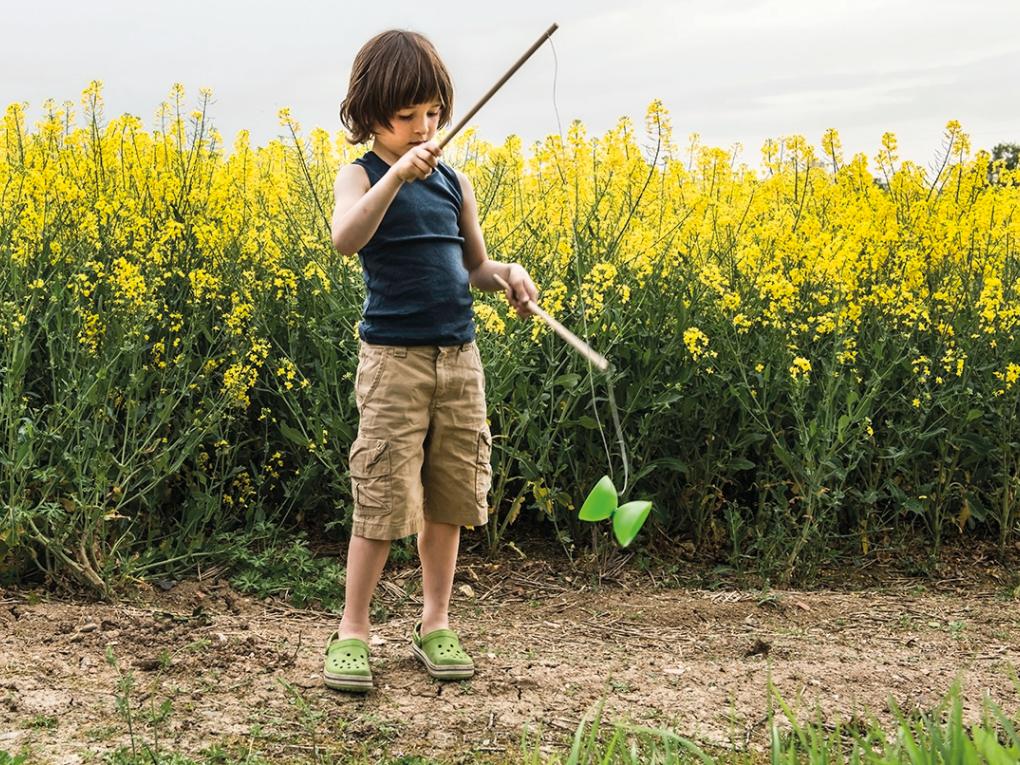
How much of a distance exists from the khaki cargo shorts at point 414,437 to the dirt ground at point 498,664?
465mm

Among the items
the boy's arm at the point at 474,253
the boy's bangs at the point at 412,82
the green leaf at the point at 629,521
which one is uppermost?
the boy's bangs at the point at 412,82

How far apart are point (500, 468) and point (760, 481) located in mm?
1012

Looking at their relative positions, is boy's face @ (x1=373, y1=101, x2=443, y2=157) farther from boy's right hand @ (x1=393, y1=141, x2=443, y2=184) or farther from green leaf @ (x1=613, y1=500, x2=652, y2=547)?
green leaf @ (x1=613, y1=500, x2=652, y2=547)

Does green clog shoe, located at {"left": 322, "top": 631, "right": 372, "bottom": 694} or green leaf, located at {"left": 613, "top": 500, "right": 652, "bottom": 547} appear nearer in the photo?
green leaf, located at {"left": 613, "top": 500, "right": 652, "bottom": 547}

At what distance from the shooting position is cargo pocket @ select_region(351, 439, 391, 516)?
3.04m

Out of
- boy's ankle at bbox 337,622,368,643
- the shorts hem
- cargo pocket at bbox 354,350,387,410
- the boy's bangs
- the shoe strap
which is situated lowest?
the shoe strap

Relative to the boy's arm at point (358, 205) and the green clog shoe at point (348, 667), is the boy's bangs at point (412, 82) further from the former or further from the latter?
the green clog shoe at point (348, 667)

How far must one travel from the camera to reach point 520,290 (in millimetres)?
2994

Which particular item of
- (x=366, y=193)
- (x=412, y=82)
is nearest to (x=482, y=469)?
(x=366, y=193)

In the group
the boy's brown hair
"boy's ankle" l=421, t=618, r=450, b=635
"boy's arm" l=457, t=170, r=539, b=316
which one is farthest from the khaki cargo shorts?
the boy's brown hair

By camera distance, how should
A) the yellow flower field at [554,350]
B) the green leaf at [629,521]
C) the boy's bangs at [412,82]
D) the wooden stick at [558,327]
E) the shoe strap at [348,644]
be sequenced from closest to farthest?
the green leaf at [629,521], the wooden stick at [558,327], the boy's bangs at [412,82], the shoe strap at [348,644], the yellow flower field at [554,350]

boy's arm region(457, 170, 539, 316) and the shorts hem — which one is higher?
boy's arm region(457, 170, 539, 316)

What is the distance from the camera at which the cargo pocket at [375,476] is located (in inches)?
120

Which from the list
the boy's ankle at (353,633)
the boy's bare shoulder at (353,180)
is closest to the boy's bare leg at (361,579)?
the boy's ankle at (353,633)
